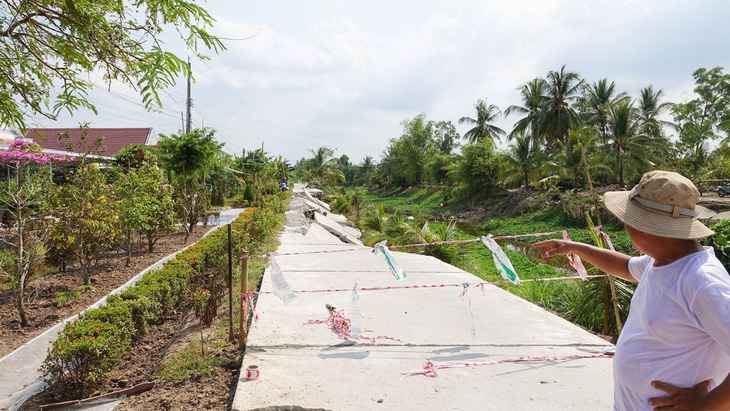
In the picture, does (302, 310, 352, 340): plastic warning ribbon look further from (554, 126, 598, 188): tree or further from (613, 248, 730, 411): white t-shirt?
(554, 126, 598, 188): tree

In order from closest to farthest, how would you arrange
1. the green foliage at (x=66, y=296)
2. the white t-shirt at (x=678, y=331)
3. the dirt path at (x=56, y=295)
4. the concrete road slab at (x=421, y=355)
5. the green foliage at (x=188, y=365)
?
the white t-shirt at (x=678, y=331) → the concrete road slab at (x=421, y=355) → the green foliage at (x=188, y=365) → the dirt path at (x=56, y=295) → the green foliage at (x=66, y=296)

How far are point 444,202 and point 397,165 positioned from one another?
18143mm

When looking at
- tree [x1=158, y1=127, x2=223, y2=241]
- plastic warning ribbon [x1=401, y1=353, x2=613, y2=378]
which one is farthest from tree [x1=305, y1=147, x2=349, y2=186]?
plastic warning ribbon [x1=401, y1=353, x2=613, y2=378]

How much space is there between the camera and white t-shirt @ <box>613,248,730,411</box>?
47.7 inches

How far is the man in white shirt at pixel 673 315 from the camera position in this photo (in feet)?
4.05

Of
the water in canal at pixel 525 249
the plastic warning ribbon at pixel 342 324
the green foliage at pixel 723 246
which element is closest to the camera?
the plastic warning ribbon at pixel 342 324

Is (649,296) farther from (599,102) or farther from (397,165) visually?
(397,165)

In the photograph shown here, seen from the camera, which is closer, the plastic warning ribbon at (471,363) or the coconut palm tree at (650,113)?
the plastic warning ribbon at (471,363)

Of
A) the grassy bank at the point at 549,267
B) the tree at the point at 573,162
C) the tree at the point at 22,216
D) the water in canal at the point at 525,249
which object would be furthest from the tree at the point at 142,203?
the tree at the point at 573,162

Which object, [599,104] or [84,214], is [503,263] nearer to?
[84,214]

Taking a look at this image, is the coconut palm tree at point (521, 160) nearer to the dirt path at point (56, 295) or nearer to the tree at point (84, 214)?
the dirt path at point (56, 295)

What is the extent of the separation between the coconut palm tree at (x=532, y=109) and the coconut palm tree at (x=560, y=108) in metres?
0.63

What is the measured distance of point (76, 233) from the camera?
5992 millimetres

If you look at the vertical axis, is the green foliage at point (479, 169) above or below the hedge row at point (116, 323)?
above
